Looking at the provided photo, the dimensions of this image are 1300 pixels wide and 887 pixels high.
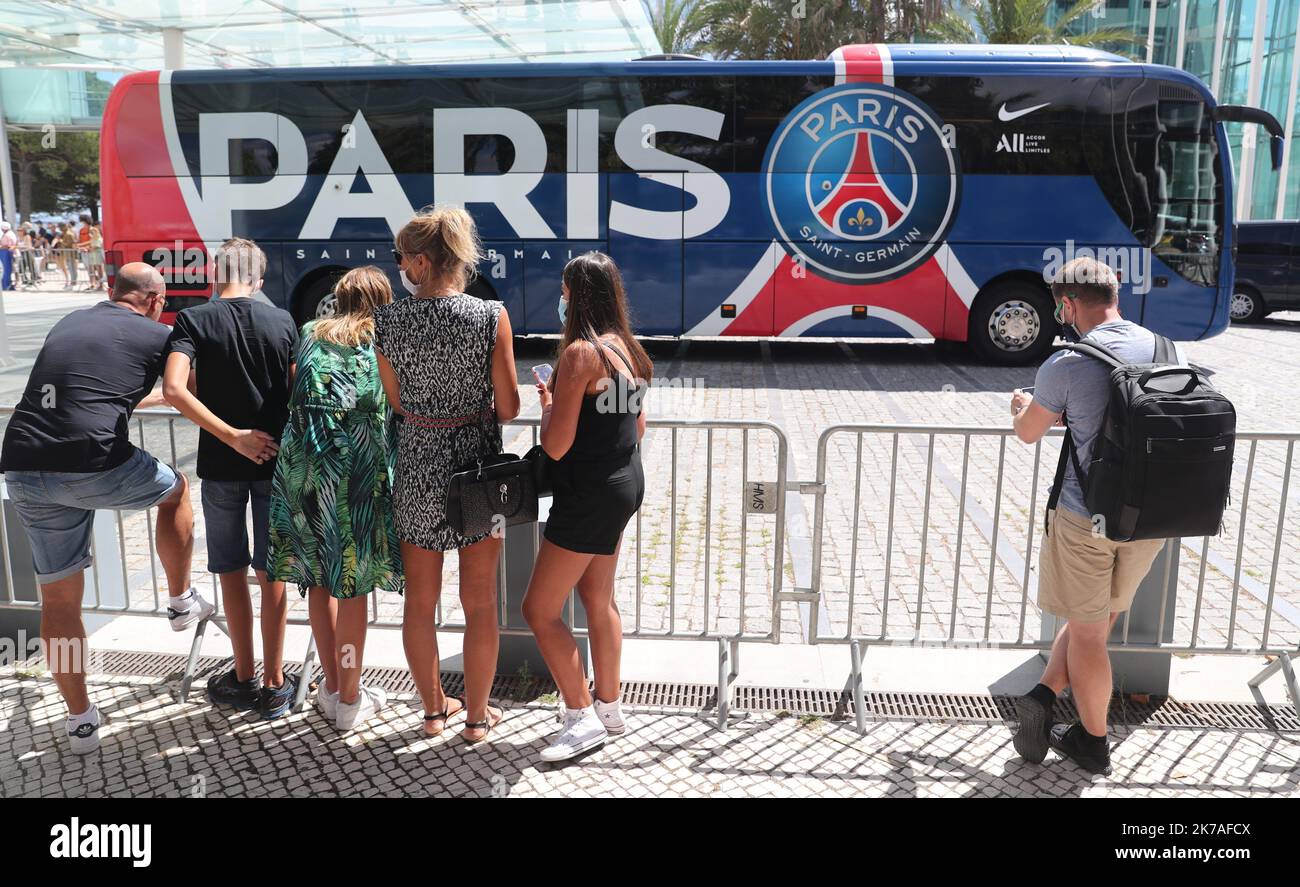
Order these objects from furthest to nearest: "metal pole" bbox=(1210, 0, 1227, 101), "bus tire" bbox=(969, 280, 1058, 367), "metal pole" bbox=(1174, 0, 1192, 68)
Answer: "metal pole" bbox=(1174, 0, 1192, 68)
"metal pole" bbox=(1210, 0, 1227, 101)
"bus tire" bbox=(969, 280, 1058, 367)

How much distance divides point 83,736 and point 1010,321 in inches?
443

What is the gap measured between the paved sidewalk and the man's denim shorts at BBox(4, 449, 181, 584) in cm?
70

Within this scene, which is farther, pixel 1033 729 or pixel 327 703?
pixel 327 703

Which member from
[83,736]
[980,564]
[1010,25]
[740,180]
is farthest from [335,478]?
[1010,25]

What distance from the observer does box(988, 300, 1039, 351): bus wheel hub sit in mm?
12305

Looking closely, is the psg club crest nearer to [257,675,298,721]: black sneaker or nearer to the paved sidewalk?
the paved sidewalk

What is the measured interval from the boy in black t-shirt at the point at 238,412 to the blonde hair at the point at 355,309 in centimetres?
21

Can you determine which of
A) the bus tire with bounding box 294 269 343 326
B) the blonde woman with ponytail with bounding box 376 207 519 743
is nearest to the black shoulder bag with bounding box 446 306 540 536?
the blonde woman with ponytail with bounding box 376 207 519 743

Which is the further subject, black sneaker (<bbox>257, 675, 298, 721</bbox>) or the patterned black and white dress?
black sneaker (<bbox>257, 675, 298, 721</bbox>)

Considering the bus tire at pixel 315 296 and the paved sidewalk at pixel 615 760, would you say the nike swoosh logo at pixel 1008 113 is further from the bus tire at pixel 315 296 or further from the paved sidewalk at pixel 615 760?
the paved sidewalk at pixel 615 760

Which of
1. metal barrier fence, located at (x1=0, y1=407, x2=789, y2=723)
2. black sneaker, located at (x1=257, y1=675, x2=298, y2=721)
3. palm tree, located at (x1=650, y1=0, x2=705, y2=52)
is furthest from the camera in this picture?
palm tree, located at (x1=650, y1=0, x2=705, y2=52)

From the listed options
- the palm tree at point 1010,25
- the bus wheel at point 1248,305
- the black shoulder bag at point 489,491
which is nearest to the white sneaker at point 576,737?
the black shoulder bag at point 489,491

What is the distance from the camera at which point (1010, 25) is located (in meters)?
24.0

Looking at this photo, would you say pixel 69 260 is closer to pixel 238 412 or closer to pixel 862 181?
pixel 862 181
